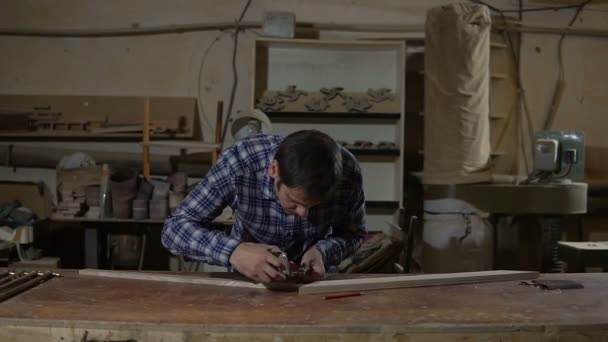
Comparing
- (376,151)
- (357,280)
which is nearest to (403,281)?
(357,280)

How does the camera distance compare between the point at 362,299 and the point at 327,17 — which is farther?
the point at 327,17

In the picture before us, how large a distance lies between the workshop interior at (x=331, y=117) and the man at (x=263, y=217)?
1.02 meters

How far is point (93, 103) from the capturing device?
393cm

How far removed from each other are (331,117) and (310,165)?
258 cm

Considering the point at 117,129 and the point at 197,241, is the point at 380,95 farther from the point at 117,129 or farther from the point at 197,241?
the point at 197,241

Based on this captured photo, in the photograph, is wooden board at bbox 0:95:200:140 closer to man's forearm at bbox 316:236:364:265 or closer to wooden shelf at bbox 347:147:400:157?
wooden shelf at bbox 347:147:400:157

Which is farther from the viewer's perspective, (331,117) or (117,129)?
(331,117)

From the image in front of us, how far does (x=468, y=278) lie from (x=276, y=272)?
25.5 inches

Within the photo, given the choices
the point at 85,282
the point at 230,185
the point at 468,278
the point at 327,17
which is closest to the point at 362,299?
the point at 468,278

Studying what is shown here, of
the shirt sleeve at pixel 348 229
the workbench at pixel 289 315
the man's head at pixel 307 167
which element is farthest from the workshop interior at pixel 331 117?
the man's head at pixel 307 167

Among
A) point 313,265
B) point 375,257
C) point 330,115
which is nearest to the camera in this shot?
point 313,265

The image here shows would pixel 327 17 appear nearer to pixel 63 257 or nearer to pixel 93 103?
pixel 93 103

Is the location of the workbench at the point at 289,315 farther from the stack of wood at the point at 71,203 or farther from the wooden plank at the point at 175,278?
the stack of wood at the point at 71,203

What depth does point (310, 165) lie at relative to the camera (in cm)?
135
